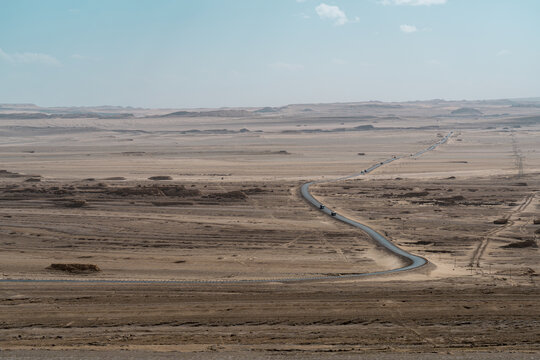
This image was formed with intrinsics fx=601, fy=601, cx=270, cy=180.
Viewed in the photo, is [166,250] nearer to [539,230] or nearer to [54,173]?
[539,230]

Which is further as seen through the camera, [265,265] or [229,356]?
[265,265]

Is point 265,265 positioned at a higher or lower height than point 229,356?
lower

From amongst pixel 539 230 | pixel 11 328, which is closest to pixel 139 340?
pixel 11 328

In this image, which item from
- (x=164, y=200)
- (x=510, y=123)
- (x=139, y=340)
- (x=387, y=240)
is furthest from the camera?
(x=510, y=123)

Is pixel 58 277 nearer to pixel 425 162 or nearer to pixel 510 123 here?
pixel 425 162

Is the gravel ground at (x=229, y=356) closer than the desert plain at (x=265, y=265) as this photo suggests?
Yes

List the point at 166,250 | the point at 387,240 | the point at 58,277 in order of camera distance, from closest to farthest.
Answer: the point at 58,277 → the point at 166,250 → the point at 387,240

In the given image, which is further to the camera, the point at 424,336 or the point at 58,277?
the point at 58,277
